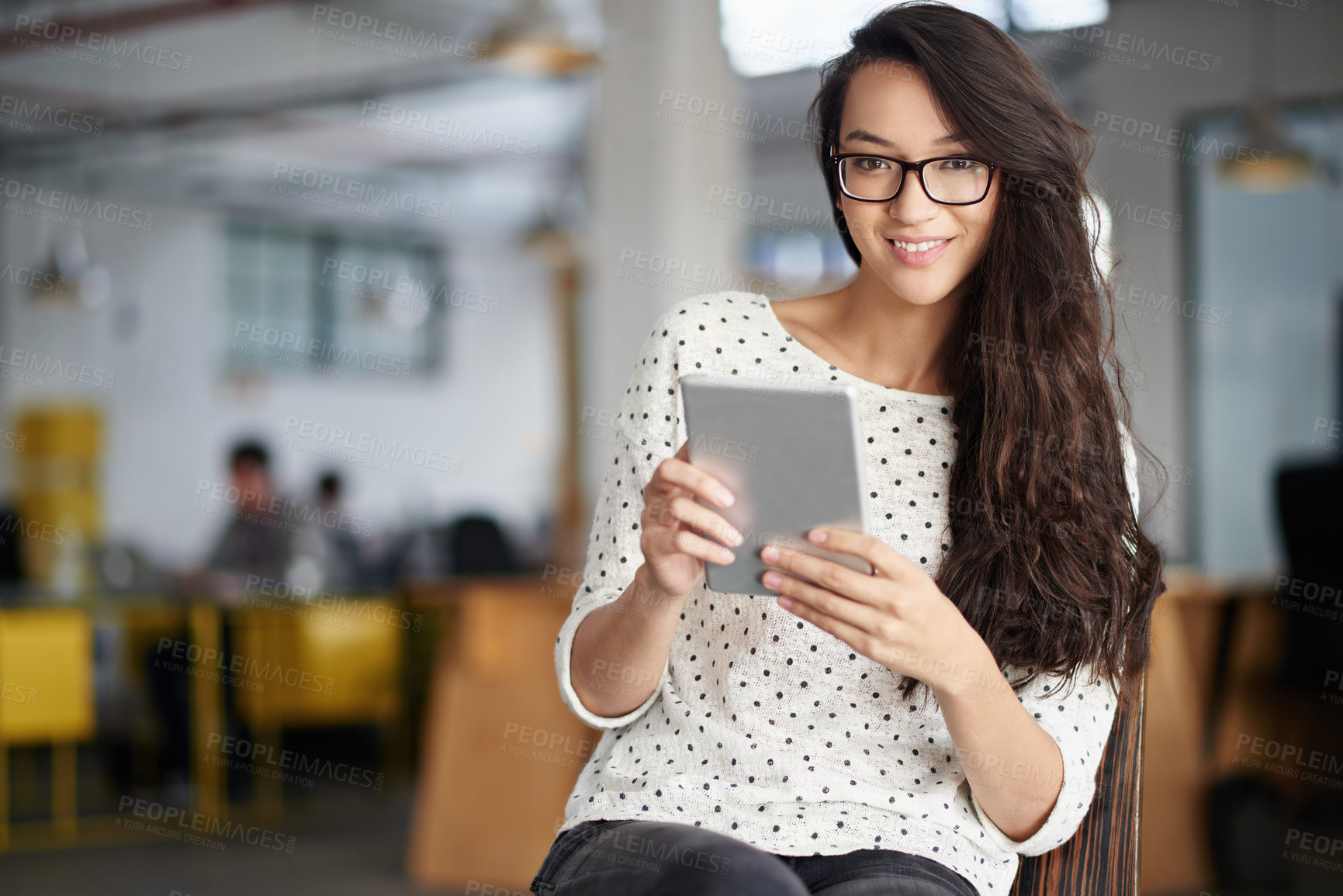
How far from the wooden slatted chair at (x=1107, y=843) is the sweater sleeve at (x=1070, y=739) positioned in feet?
0.06

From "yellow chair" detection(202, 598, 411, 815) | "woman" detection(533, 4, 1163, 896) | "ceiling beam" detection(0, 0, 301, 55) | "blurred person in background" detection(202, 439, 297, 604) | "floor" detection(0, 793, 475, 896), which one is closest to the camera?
"woman" detection(533, 4, 1163, 896)

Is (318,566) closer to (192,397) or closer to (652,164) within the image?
(652,164)

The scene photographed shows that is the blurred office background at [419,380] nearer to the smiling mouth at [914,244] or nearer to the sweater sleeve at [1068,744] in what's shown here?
the sweater sleeve at [1068,744]

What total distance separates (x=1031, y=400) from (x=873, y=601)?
1.37 ft

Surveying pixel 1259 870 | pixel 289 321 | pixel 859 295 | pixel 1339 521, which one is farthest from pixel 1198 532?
pixel 289 321

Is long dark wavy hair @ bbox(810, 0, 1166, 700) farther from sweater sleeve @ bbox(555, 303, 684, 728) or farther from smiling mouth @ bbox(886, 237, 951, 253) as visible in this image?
sweater sleeve @ bbox(555, 303, 684, 728)

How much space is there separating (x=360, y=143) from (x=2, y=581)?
14.5 feet

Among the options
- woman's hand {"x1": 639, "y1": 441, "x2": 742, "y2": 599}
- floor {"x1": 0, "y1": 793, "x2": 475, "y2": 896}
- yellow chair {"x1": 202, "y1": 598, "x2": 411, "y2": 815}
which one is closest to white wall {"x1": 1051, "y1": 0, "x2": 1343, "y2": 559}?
yellow chair {"x1": 202, "y1": 598, "x2": 411, "y2": 815}

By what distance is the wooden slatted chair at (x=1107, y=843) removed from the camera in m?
1.32

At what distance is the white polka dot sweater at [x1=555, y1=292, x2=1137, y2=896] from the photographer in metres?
1.28

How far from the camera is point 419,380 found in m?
13.5

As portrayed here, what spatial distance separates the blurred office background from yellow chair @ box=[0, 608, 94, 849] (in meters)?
0.01

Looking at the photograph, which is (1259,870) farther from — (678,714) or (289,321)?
(289,321)

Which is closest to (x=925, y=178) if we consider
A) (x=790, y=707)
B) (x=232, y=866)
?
(x=790, y=707)
